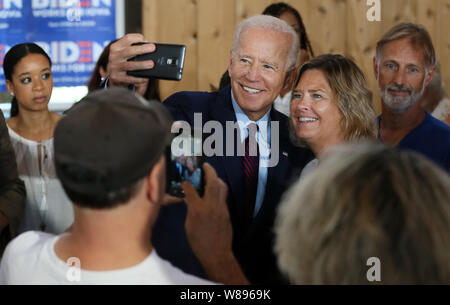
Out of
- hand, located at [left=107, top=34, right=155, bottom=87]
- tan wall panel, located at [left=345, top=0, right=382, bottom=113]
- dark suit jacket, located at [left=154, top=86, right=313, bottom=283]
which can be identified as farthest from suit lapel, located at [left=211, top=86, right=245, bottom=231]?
tan wall panel, located at [left=345, top=0, right=382, bottom=113]

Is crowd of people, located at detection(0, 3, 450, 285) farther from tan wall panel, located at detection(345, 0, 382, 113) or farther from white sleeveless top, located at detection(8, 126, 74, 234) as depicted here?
tan wall panel, located at detection(345, 0, 382, 113)

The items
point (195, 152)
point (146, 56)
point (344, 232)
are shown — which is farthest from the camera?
point (146, 56)

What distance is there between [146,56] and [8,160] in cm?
57

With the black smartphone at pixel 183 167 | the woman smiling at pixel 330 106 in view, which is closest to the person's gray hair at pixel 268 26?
the woman smiling at pixel 330 106

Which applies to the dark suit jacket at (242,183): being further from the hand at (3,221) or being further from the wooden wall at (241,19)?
the wooden wall at (241,19)

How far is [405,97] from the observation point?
68.9 inches

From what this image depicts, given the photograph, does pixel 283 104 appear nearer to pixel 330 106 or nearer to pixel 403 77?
pixel 403 77

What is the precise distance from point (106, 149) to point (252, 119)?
0.86 metres

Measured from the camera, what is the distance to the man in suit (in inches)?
48.6

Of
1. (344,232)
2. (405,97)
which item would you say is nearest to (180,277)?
(344,232)

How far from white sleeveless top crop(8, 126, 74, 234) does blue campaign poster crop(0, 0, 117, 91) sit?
3.00ft

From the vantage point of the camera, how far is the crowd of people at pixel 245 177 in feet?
1.91
